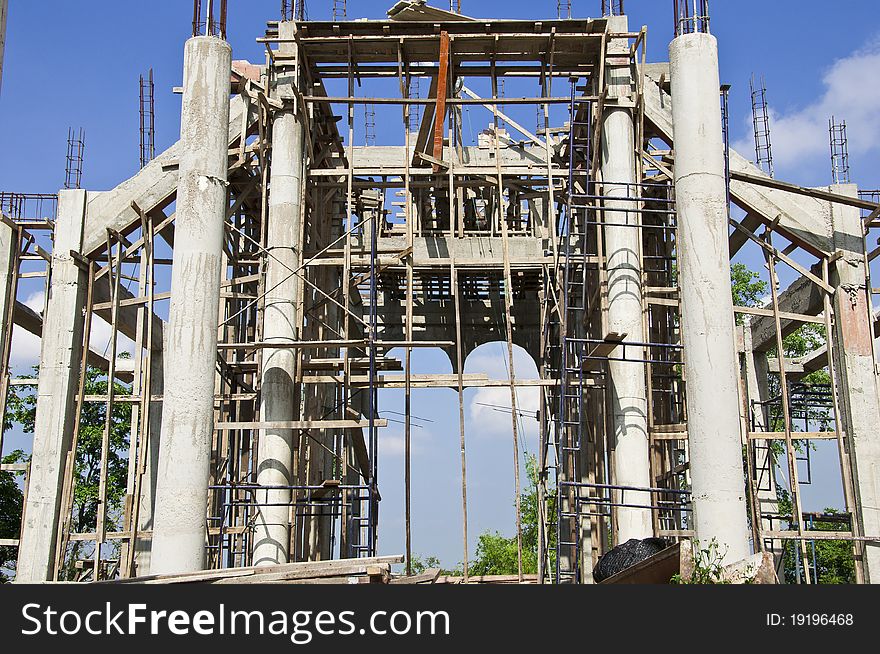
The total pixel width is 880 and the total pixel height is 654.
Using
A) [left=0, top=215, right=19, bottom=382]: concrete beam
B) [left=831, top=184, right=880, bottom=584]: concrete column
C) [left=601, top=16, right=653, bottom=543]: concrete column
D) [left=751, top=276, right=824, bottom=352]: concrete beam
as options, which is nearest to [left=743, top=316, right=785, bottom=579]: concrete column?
[left=751, top=276, right=824, bottom=352]: concrete beam

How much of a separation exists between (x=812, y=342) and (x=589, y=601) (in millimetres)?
29092

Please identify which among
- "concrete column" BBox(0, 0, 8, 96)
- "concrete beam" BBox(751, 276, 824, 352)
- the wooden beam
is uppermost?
the wooden beam

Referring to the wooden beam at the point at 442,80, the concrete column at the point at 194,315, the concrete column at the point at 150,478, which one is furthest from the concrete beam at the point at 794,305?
the concrete column at the point at 150,478

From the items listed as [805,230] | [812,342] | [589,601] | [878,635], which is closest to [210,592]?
[589,601]

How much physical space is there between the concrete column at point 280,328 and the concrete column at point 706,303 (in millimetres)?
7097

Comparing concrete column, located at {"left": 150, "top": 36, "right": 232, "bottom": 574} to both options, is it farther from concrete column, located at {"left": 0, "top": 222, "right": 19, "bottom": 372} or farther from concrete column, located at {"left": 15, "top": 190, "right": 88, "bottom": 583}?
concrete column, located at {"left": 0, "top": 222, "right": 19, "bottom": 372}

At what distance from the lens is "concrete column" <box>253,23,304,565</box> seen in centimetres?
1695

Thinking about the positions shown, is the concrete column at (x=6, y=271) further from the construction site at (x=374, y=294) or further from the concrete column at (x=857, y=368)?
the concrete column at (x=857, y=368)

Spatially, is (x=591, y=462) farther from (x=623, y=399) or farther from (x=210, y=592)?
(x=210, y=592)

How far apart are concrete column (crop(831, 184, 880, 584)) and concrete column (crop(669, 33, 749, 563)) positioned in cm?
602

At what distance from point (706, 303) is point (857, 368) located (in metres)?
6.40

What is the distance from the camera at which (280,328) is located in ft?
58.1

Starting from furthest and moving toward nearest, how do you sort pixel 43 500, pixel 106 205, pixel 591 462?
1. pixel 591 462
2. pixel 106 205
3. pixel 43 500

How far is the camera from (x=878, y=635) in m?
7.93
